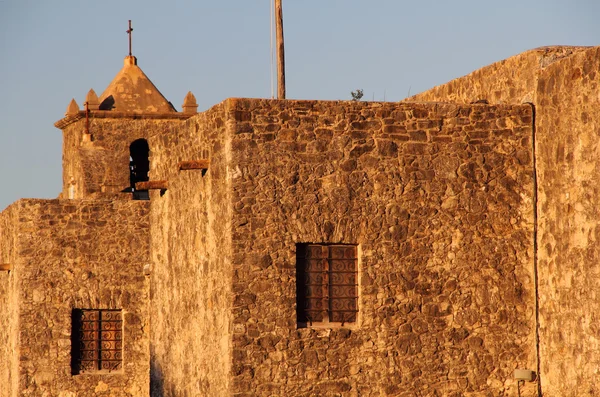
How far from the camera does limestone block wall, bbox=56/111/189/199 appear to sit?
87.9ft

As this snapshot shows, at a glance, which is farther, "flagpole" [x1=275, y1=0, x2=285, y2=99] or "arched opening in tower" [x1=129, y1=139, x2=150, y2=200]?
"arched opening in tower" [x1=129, y1=139, x2=150, y2=200]

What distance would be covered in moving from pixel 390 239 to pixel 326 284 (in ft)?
3.13

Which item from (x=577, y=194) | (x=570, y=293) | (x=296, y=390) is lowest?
(x=296, y=390)

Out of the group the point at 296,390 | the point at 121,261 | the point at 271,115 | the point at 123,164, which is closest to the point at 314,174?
the point at 271,115

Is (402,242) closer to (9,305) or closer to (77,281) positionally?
(77,281)

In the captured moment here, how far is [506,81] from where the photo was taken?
18.5 meters

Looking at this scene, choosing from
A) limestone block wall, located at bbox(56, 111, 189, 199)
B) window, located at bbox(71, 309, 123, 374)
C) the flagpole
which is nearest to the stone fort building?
the flagpole

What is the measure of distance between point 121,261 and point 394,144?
689 centimetres

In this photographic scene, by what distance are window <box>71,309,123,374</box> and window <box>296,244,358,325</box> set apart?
256 inches

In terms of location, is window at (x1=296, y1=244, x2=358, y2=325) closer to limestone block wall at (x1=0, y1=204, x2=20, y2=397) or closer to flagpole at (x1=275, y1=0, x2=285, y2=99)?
flagpole at (x1=275, y1=0, x2=285, y2=99)

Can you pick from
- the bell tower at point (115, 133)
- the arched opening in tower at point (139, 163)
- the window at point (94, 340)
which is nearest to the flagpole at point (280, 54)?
the window at point (94, 340)

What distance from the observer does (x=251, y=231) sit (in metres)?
17.2

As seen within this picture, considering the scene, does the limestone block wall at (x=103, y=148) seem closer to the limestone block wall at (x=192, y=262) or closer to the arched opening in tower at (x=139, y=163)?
the arched opening in tower at (x=139, y=163)

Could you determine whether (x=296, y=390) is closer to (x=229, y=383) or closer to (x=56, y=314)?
(x=229, y=383)
